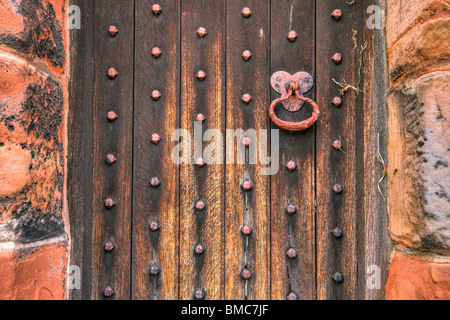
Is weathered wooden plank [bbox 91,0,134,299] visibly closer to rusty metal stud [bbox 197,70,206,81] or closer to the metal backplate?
rusty metal stud [bbox 197,70,206,81]

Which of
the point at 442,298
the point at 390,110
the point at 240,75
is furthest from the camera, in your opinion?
the point at 240,75

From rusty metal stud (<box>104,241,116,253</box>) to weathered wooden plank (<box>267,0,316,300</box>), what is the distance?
47 centimetres

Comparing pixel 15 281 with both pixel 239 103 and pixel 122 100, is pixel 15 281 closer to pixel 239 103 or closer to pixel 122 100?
pixel 122 100

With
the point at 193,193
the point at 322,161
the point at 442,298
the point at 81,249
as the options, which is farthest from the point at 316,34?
→ the point at 81,249

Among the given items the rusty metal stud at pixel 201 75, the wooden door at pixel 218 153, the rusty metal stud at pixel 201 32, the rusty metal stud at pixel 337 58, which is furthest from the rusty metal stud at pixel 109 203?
the rusty metal stud at pixel 337 58

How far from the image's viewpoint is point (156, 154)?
1101 mm

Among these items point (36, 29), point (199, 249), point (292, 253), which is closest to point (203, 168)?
point (199, 249)

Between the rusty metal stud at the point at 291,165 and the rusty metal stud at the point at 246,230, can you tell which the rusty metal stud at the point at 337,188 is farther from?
the rusty metal stud at the point at 246,230

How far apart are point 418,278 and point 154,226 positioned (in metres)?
0.70

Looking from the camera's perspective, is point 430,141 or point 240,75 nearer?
point 430,141

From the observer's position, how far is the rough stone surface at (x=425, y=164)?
83 cm

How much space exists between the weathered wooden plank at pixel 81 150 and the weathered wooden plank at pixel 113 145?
17 mm

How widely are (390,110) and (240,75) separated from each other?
0.44m

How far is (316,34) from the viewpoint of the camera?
1105mm
